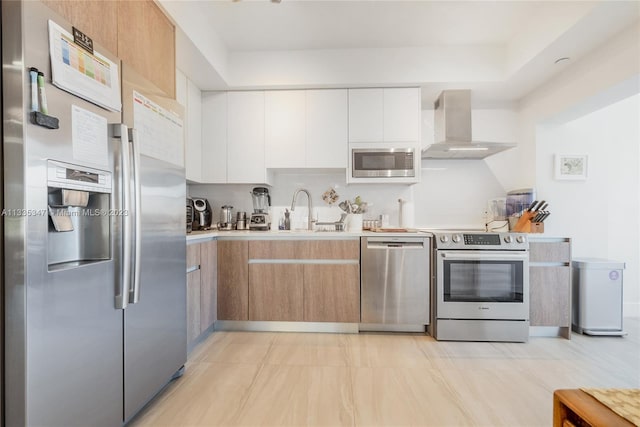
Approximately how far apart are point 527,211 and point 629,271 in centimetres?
164

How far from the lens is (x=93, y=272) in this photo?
1271 mm

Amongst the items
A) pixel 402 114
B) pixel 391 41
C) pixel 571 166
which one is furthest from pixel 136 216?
pixel 571 166

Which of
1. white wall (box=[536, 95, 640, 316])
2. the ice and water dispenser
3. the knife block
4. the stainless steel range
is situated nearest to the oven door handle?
the stainless steel range

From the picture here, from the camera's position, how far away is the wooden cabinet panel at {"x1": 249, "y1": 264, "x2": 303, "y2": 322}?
2.82 meters

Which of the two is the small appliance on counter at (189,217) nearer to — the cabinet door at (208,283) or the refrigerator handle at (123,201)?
the cabinet door at (208,283)

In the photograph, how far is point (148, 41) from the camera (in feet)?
5.85

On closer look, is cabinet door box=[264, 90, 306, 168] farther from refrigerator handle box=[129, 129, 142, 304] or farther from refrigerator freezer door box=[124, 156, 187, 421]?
refrigerator handle box=[129, 129, 142, 304]

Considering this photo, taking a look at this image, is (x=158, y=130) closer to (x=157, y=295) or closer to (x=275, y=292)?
(x=157, y=295)

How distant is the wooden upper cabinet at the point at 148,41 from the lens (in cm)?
158

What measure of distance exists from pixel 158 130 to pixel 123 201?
54 cm

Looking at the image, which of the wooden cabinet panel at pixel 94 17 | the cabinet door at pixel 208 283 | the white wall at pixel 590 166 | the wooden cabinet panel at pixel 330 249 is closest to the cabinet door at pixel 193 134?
the cabinet door at pixel 208 283

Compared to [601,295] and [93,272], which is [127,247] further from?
[601,295]

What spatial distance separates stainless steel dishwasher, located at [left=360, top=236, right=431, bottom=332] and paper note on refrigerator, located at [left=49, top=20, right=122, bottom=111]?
2141mm

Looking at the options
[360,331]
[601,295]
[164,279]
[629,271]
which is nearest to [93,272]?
[164,279]
